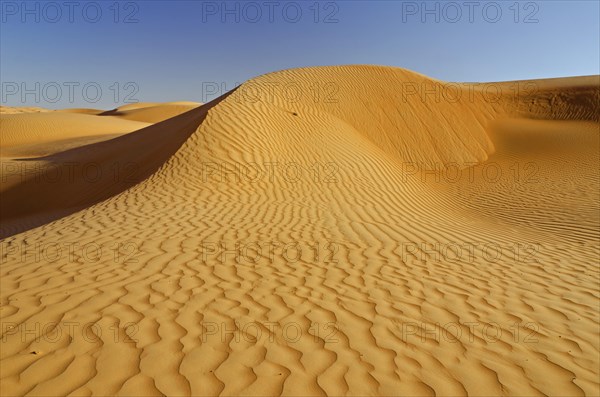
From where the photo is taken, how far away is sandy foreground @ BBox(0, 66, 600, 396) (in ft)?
9.03

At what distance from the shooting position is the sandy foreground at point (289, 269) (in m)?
2.75

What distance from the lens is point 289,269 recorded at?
16.0 feet

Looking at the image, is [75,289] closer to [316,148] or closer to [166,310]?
[166,310]

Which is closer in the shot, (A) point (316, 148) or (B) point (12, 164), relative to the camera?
(A) point (316, 148)

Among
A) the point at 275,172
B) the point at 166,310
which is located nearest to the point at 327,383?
the point at 166,310

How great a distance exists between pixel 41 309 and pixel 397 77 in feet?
60.3

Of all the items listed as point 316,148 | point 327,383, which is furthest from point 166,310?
point 316,148

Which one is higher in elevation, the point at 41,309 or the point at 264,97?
the point at 264,97

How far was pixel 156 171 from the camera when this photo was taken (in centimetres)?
1020

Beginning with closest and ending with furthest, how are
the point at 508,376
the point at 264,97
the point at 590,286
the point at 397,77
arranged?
the point at 508,376
the point at 590,286
the point at 264,97
the point at 397,77

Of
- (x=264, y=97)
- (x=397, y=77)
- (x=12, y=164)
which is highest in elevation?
(x=397, y=77)

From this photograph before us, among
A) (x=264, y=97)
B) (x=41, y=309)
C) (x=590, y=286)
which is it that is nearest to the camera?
(x=41, y=309)

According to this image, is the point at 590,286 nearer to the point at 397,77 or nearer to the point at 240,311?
the point at 240,311

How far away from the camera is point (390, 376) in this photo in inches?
Result: 106
